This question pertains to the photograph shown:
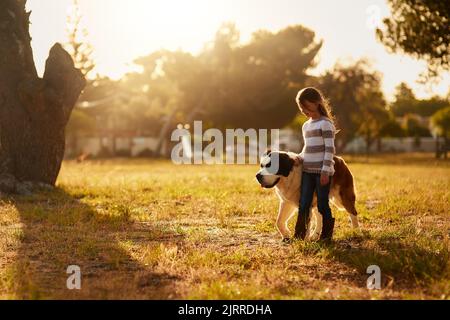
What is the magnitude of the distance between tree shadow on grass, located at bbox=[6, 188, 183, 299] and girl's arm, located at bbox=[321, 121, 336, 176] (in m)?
2.18

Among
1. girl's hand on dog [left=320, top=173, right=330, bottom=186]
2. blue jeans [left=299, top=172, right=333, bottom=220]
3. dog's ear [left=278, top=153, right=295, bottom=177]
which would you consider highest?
dog's ear [left=278, top=153, right=295, bottom=177]

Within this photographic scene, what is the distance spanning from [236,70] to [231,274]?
122 ft

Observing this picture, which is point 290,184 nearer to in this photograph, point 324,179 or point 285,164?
point 285,164

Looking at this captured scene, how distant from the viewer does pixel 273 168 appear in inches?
267

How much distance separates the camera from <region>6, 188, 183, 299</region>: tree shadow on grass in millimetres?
4757

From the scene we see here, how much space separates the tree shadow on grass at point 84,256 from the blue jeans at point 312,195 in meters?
1.73

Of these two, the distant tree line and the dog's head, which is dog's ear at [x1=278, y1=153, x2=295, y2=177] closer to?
the dog's head

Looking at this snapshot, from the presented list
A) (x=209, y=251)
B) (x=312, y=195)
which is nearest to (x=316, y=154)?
(x=312, y=195)

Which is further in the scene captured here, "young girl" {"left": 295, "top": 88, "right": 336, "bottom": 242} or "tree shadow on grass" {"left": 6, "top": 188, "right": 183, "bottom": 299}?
"young girl" {"left": 295, "top": 88, "right": 336, "bottom": 242}

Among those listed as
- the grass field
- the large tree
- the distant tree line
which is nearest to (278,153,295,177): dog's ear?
the grass field

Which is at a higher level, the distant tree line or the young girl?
the distant tree line

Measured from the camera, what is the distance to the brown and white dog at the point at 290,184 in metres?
6.83

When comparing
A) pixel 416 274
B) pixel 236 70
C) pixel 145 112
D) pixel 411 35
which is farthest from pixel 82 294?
pixel 145 112

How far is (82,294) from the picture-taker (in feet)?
15.3
